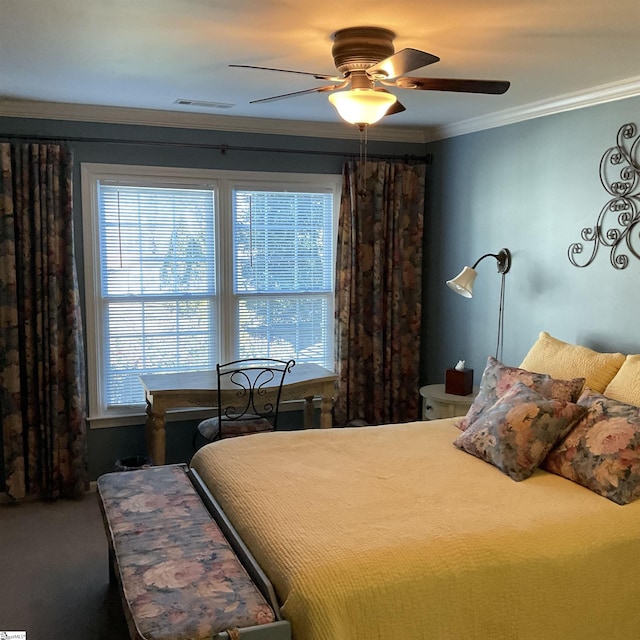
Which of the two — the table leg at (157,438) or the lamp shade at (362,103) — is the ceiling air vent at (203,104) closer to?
the lamp shade at (362,103)

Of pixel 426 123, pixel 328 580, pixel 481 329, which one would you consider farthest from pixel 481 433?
pixel 426 123

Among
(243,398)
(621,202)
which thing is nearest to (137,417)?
(243,398)

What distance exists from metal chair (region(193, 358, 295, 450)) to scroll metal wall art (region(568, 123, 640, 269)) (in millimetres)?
1886

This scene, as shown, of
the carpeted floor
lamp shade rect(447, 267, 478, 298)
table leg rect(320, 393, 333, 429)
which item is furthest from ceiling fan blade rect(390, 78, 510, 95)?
the carpeted floor

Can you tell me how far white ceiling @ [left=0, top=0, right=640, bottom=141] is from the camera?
7.40ft

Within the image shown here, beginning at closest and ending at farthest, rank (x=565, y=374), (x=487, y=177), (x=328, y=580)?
(x=328, y=580)
(x=565, y=374)
(x=487, y=177)

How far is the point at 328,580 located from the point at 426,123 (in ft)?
11.2

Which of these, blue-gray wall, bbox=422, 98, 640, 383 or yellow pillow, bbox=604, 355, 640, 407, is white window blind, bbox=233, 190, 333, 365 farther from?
yellow pillow, bbox=604, 355, 640, 407

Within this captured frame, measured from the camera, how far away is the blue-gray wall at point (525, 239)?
3490 mm

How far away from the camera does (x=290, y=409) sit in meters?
4.80

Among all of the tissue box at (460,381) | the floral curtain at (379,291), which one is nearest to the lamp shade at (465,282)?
the tissue box at (460,381)

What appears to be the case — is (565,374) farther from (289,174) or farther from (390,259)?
(289,174)

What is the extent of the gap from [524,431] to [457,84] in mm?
1395

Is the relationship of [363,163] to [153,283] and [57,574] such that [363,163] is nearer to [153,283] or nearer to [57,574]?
[153,283]
